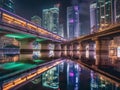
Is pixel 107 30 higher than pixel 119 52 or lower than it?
higher

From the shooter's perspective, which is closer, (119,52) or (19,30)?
(19,30)

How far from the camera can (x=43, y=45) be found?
128 meters

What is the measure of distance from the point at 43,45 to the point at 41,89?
111747 millimetres

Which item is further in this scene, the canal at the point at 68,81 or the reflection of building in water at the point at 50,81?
the reflection of building in water at the point at 50,81

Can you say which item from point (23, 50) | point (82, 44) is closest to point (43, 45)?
point (82, 44)

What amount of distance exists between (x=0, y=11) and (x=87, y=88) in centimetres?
4534

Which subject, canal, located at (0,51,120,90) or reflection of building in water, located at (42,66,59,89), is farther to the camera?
reflection of building in water, located at (42,66,59,89)

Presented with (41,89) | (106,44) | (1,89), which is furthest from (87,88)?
(106,44)

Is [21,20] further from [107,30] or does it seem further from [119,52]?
[119,52]

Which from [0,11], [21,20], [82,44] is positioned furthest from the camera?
[82,44]

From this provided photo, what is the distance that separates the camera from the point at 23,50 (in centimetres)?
9138

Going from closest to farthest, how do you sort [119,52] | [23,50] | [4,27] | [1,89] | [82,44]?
[1,89]
[4,27]
[23,50]
[119,52]
[82,44]

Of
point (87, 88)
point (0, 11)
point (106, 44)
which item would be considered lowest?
point (87, 88)

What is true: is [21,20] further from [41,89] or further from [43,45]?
[41,89]
